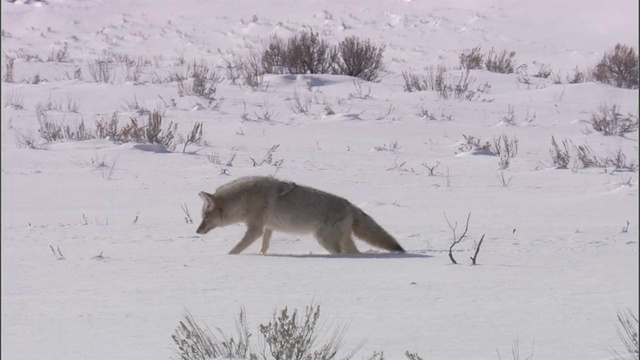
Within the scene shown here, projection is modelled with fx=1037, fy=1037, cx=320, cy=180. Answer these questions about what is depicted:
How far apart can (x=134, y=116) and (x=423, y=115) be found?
396 cm

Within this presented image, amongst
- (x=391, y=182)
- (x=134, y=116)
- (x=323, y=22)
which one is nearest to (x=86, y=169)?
(x=391, y=182)

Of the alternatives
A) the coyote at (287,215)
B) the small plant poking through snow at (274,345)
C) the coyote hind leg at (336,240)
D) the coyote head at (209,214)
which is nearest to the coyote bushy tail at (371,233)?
the coyote at (287,215)

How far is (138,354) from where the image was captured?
3953 millimetres

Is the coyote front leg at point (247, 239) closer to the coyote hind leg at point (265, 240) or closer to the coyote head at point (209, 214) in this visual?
the coyote hind leg at point (265, 240)

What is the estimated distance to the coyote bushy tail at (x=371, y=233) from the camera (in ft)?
22.4

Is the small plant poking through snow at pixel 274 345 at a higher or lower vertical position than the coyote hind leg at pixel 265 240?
higher

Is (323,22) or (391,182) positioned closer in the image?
(391,182)

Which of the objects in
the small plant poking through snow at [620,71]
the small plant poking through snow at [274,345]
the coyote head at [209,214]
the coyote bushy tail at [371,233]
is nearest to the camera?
the small plant poking through snow at [274,345]

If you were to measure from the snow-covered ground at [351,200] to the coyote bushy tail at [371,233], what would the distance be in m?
0.13

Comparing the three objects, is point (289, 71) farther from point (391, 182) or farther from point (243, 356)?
point (243, 356)

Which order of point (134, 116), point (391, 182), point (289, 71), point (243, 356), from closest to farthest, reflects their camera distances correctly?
point (243, 356) → point (391, 182) → point (134, 116) → point (289, 71)

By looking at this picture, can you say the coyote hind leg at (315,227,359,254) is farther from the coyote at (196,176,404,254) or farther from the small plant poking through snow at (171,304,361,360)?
the small plant poking through snow at (171,304,361,360)

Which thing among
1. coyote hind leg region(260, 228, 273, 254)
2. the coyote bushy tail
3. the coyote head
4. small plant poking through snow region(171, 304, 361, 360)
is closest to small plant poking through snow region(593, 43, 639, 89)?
the coyote bushy tail

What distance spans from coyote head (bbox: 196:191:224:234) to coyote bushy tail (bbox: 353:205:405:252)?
0.96 m
